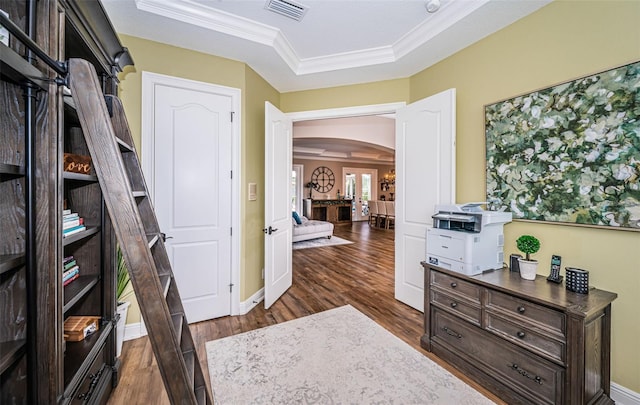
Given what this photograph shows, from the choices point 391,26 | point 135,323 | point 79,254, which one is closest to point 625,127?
point 391,26

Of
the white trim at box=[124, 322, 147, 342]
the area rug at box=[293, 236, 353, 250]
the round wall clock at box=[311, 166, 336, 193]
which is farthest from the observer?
the round wall clock at box=[311, 166, 336, 193]

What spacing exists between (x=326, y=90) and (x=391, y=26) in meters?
1.17

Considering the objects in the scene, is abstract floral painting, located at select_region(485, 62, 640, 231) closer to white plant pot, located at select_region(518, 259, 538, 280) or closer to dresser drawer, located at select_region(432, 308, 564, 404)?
white plant pot, located at select_region(518, 259, 538, 280)

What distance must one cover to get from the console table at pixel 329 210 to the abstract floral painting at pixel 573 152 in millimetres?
7917

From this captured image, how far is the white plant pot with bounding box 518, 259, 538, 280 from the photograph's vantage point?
182cm

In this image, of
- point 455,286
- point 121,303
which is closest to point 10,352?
point 121,303

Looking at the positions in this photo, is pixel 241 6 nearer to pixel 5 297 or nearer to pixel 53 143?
pixel 53 143

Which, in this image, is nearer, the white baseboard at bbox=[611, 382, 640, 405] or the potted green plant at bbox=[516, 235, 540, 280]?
the white baseboard at bbox=[611, 382, 640, 405]

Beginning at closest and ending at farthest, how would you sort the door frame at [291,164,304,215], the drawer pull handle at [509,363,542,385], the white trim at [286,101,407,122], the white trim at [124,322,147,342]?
the drawer pull handle at [509,363,542,385] → the white trim at [124,322,147,342] → the white trim at [286,101,407,122] → the door frame at [291,164,304,215]

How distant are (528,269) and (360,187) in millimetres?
9783

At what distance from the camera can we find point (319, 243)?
6.64 meters

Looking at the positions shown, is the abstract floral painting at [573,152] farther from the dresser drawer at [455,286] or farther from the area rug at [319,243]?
the area rug at [319,243]

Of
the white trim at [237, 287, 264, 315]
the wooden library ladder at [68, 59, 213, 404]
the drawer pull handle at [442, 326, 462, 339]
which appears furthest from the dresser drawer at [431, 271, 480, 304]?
the white trim at [237, 287, 264, 315]

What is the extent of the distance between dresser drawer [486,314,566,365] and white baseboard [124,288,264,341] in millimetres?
2223
